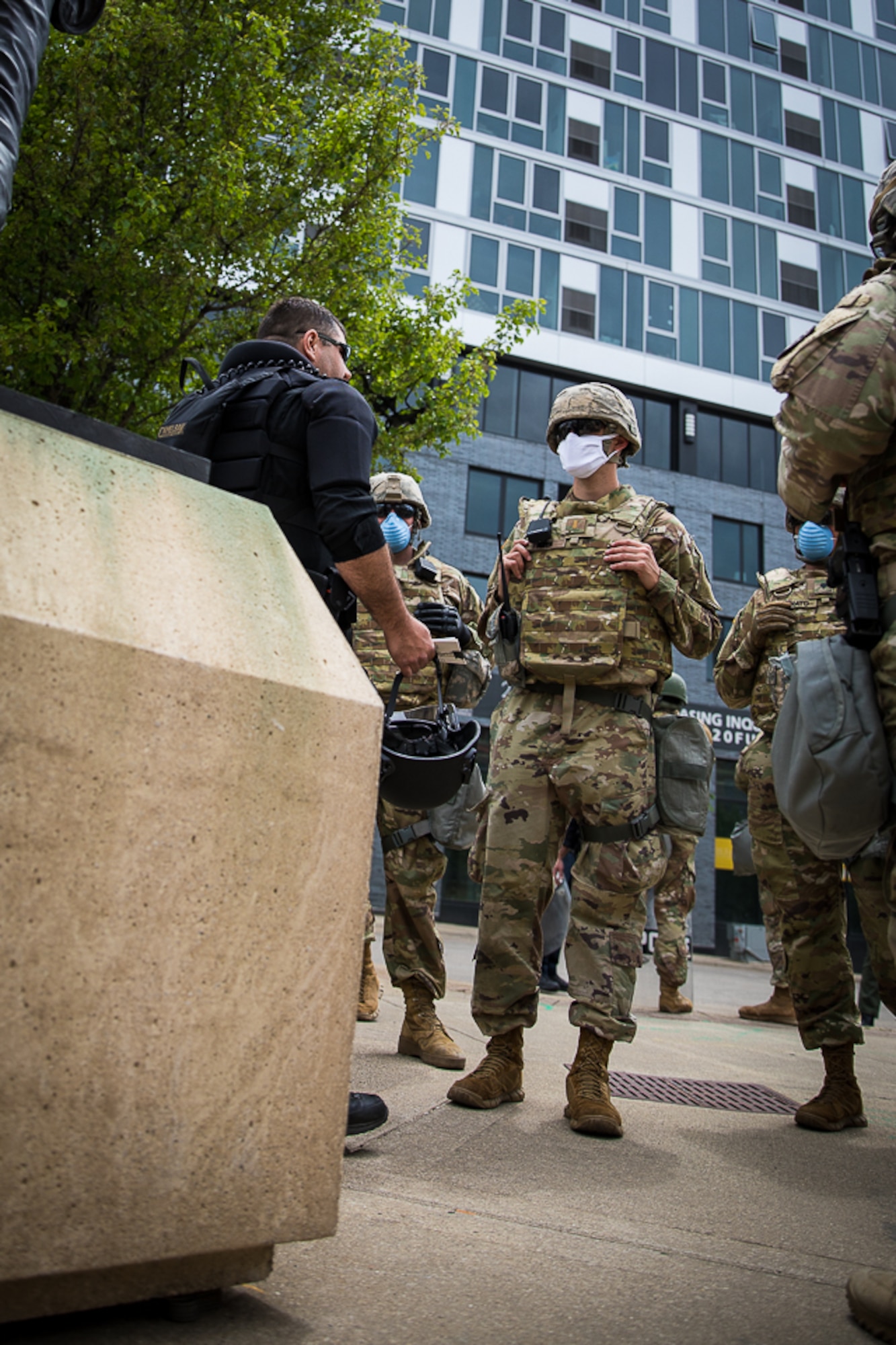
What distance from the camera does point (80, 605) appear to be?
1344mm

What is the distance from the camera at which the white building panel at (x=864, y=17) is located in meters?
29.1

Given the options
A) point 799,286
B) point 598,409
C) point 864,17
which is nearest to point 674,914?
point 598,409

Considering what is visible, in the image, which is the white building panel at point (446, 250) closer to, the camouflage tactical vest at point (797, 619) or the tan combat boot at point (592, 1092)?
the camouflage tactical vest at point (797, 619)

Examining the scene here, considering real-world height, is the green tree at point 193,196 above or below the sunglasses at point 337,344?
above

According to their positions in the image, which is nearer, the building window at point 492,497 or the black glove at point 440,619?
the black glove at point 440,619

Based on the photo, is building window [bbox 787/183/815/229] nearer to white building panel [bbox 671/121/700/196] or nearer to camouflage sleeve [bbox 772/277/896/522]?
white building panel [bbox 671/121/700/196]

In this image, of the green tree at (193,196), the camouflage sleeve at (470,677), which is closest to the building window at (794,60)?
the green tree at (193,196)

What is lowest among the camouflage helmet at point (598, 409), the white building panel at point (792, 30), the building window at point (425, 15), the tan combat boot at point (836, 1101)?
the tan combat boot at point (836, 1101)

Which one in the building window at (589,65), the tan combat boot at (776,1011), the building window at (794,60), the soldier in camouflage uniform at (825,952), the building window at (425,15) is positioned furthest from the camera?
the building window at (794,60)

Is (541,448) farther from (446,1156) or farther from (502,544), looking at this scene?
(446,1156)

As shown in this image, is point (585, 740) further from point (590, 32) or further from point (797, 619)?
point (590, 32)

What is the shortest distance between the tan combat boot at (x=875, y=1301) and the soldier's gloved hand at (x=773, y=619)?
424 centimetres

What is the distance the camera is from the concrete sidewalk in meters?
1.54

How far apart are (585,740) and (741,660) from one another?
259cm
